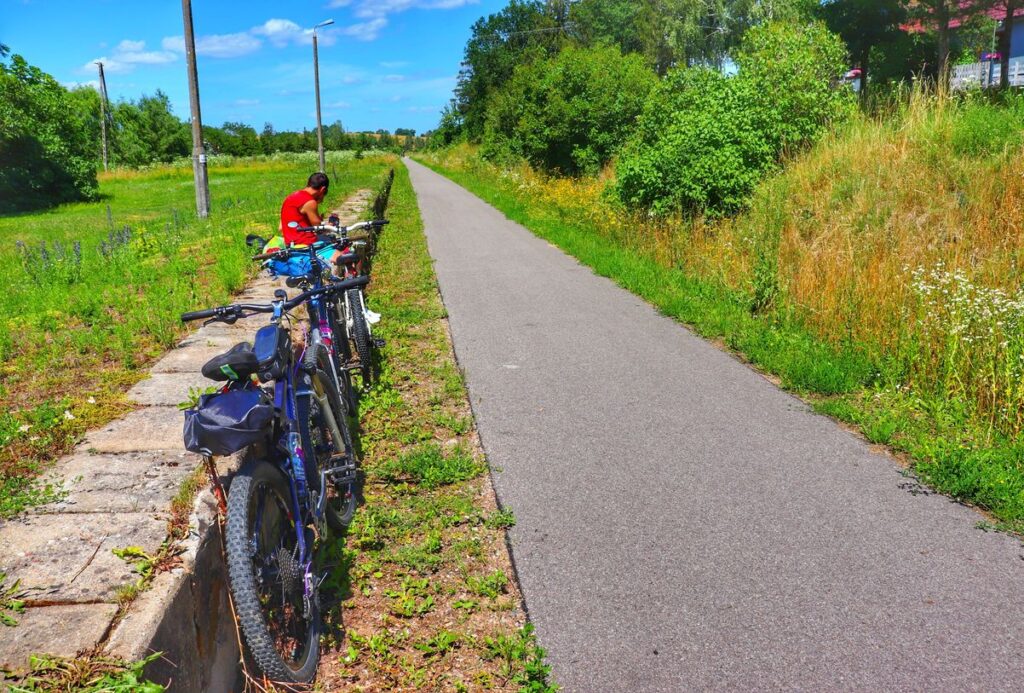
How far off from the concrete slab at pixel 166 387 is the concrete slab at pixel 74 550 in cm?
154

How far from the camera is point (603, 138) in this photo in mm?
25516

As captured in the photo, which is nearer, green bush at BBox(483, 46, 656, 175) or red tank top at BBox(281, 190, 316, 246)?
red tank top at BBox(281, 190, 316, 246)

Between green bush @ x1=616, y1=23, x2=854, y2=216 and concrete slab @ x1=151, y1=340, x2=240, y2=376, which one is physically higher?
green bush @ x1=616, y1=23, x2=854, y2=216

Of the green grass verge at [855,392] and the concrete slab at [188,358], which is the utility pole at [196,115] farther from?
the concrete slab at [188,358]

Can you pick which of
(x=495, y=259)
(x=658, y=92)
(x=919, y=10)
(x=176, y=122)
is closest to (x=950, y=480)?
(x=495, y=259)

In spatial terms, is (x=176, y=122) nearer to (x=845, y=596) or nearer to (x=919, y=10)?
(x=919, y=10)

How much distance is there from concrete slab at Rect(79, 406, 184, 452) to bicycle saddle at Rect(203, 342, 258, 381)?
1.14 meters

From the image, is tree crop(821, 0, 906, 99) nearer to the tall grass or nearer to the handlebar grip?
the tall grass

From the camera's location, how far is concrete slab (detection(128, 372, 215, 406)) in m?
4.43

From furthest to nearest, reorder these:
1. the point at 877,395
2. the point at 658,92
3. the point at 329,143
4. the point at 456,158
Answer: the point at 329,143 < the point at 456,158 < the point at 658,92 < the point at 877,395

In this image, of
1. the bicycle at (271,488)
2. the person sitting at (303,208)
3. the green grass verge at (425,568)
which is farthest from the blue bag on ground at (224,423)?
the person sitting at (303,208)

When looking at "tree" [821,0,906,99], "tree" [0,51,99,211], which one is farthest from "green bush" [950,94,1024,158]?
"tree" [0,51,99,211]

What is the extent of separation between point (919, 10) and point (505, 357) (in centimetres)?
2729

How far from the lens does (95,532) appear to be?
9.12 ft
